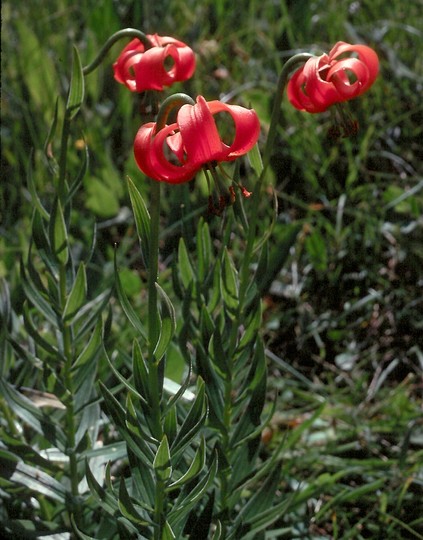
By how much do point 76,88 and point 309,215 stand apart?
136 cm

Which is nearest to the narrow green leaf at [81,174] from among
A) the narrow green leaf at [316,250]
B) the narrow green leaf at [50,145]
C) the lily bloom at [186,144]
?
the narrow green leaf at [50,145]

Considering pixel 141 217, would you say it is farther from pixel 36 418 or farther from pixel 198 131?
pixel 36 418

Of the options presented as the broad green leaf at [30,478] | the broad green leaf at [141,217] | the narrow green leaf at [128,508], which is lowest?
the broad green leaf at [30,478]

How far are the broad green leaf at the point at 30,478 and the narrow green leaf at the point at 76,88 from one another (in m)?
0.64

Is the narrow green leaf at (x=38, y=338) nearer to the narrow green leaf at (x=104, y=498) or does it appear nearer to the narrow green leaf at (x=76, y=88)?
the narrow green leaf at (x=104, y=498)

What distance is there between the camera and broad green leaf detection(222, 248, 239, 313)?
4.56 ft

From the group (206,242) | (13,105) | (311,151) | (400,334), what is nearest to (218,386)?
(206,242)

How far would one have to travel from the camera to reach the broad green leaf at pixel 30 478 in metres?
1.48

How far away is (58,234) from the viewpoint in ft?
4.50

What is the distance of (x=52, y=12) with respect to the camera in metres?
3.34

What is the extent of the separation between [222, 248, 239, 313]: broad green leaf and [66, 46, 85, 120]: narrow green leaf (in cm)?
35

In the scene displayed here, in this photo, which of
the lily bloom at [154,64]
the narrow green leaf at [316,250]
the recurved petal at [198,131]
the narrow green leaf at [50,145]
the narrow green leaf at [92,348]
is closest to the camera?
the recurved petal at [198,131]

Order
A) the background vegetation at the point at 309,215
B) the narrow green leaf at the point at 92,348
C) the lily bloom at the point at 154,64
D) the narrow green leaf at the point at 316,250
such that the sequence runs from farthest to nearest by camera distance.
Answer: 1. the narrow green leaf at the point at 316,250
2. the background vegetation at the point at 309,215
3. the narrow green leaf at the point at 92,348
4. the lily bloom at the point at 154,64

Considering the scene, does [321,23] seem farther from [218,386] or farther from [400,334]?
[218,386]
